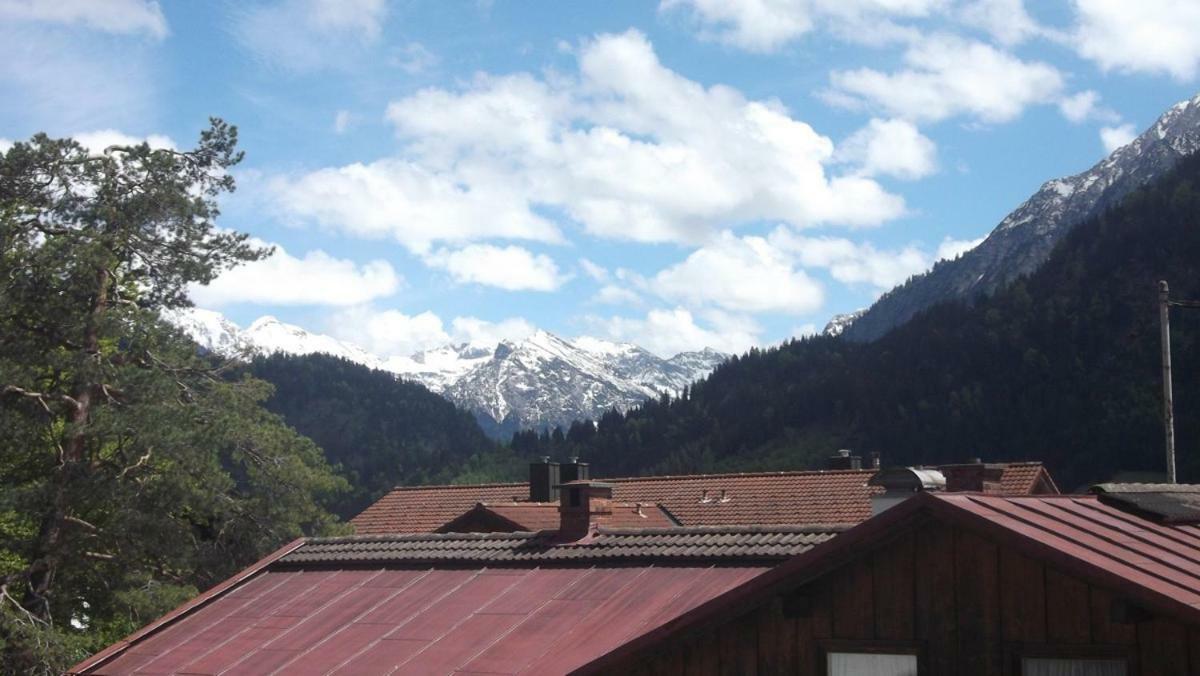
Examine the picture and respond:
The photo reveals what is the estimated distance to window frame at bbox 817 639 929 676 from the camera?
1014cm

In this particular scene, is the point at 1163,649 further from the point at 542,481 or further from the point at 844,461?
the point at 844,461

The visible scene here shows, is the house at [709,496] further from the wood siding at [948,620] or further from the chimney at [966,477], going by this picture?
the wood siding at [948,620]

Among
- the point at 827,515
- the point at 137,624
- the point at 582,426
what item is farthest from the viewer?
the point at 582,426

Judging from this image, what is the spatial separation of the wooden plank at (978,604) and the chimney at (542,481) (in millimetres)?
29124

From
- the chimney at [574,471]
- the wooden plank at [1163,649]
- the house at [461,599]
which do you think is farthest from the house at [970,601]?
the chimney at [574,471]

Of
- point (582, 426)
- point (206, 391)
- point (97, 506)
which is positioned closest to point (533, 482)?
point (206, 391)

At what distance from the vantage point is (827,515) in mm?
37906

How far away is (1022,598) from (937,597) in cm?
65

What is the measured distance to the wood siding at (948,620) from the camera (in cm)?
945

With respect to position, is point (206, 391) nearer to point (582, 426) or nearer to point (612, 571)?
point (612, 571)

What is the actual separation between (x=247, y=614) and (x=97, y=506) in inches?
490

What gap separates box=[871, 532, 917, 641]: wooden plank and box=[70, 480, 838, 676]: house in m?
2.97

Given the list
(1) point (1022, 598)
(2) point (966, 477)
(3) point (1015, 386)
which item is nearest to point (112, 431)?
(2) point (966, 477)

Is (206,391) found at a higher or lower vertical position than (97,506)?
higher
